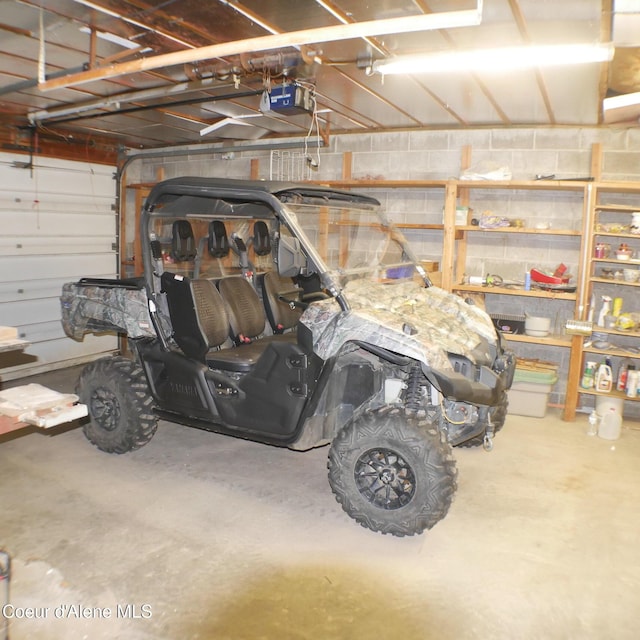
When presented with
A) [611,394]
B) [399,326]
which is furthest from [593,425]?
[399,326]

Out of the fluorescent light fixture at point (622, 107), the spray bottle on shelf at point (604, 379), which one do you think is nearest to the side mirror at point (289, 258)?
the fluorescent light fixture at point (622, 107)

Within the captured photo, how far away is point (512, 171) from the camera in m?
6.04

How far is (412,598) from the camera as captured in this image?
9.22ft

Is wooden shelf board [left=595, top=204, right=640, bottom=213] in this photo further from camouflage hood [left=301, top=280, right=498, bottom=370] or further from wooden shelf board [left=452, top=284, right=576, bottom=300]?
camouflage hood [left=301, top=280, right=498, bottom=370]

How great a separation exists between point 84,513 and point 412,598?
2.00 m

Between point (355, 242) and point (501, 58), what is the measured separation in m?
1.45

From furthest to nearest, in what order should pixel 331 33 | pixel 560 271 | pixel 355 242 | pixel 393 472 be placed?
pixel 560 271 → pixel 355 242 → pixel 393 472 → pixel 331 33

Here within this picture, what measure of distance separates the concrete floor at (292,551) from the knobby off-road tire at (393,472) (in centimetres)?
16

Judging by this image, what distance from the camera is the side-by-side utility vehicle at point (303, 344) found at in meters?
3.27

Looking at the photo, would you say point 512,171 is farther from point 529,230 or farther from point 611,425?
point 611,425

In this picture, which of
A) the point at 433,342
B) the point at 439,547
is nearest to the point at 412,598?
the point at 439,547

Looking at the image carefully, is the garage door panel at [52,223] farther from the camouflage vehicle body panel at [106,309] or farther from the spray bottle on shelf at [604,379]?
the spray bottle on shelf at [604,379]

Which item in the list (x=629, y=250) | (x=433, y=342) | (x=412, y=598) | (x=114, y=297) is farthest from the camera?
(x=629, y=250)

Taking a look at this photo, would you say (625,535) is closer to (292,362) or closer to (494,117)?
(292,362)
